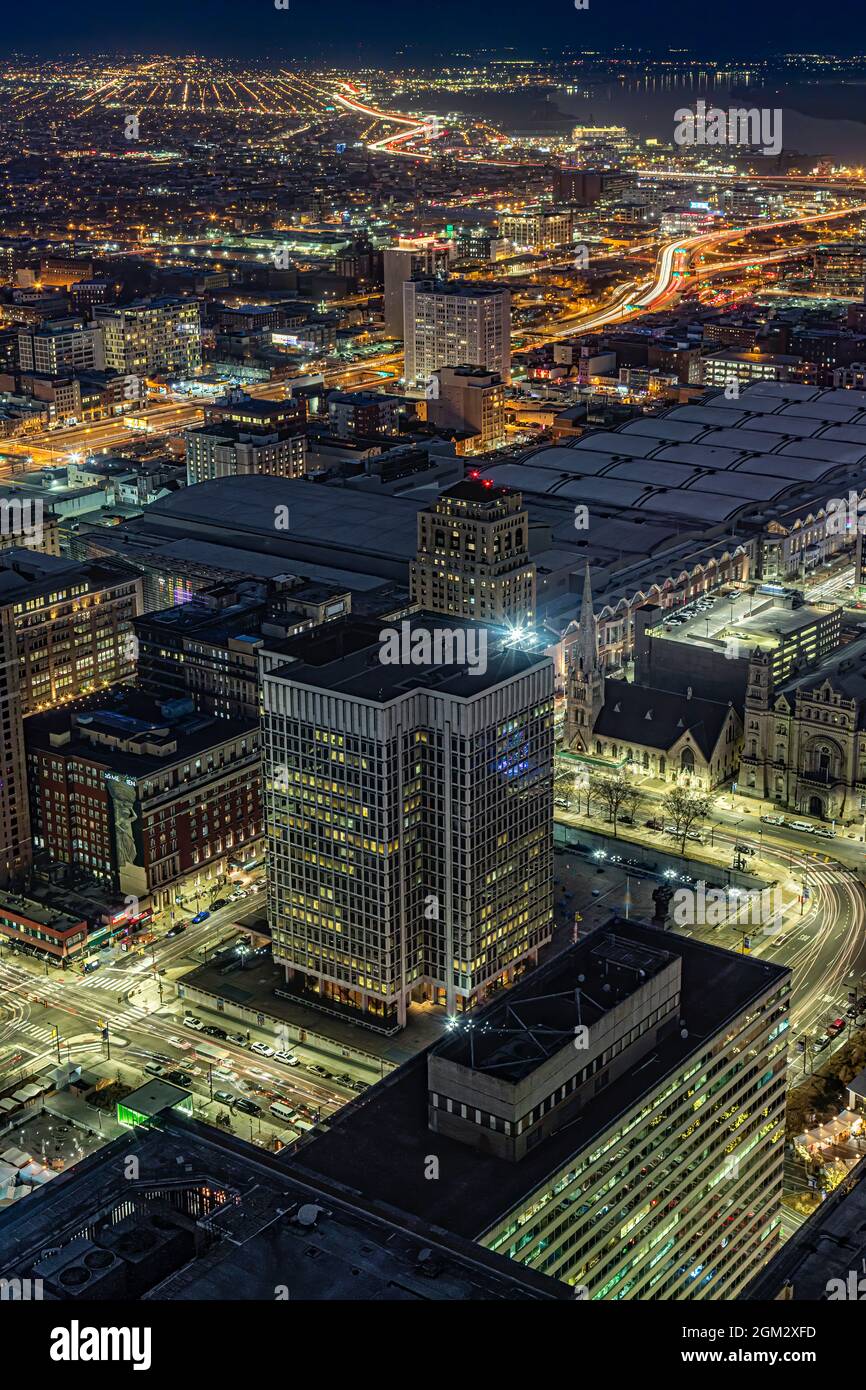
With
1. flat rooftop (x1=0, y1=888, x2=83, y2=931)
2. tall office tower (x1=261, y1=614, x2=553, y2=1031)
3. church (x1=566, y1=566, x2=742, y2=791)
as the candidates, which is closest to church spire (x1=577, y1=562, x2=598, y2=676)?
church (x1=566, y1=566, x2=742, y2=791)

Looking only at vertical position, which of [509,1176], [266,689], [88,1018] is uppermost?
[266,689]

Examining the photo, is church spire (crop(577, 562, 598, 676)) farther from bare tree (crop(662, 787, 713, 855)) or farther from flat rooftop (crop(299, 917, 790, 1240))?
flat rooftop (crop(299, 917, 790, 1240))

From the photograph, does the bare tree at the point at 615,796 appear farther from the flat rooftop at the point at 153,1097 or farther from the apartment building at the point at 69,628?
the flat rooftop at the point at 153,1097

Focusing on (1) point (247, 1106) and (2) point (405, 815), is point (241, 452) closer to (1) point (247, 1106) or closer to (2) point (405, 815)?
(2) point (405, 815)

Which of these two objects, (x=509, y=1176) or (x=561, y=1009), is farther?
(x=561, y=1009)

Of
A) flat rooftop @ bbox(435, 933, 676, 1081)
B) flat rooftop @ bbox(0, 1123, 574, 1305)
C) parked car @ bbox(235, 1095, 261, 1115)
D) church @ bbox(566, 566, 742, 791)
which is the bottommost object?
parked car @ bbox(235, 1095, 261, 1115)

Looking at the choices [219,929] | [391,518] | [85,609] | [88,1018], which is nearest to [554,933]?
[219,929]

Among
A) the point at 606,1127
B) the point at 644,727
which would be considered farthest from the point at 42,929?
the point at 644,727
